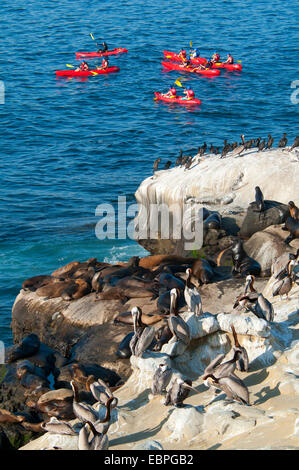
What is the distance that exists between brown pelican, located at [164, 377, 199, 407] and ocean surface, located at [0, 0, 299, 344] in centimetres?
1144

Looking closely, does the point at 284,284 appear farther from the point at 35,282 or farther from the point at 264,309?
the point at 35,282

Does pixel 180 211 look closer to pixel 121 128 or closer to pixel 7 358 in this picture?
pixel 7 358

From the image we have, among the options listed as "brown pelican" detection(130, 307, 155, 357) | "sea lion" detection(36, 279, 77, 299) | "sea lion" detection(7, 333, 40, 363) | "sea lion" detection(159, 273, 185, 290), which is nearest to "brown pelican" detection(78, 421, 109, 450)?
"brown pelican" detection(130, 307, 155, 357)

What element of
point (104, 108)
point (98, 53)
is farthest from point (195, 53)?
point (104, 108)

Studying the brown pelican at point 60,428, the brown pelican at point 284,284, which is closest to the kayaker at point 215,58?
the brown pelican at point 284,284

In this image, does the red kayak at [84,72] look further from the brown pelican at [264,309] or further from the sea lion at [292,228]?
the brown pelican at [264,309]

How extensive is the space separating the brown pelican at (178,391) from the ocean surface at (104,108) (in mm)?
11437

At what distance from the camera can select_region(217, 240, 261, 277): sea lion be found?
22531 millimetres

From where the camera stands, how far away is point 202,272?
2217 centimetres

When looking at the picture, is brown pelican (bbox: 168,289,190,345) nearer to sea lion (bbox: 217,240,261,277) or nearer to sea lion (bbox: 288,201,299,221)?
sea lion (bbox: 217,240,261,277)

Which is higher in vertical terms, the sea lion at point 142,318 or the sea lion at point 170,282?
the sea lion at point 170,282

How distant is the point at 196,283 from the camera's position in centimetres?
2206

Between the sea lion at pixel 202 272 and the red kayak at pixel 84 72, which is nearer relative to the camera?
the sea lion at pixel 202 272

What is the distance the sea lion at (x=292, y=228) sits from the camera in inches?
934
